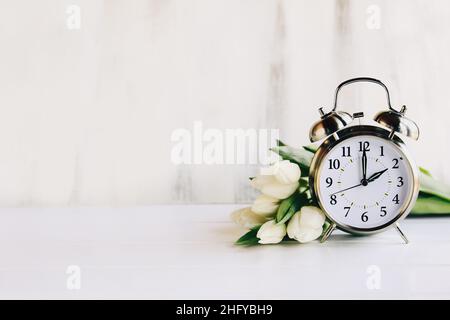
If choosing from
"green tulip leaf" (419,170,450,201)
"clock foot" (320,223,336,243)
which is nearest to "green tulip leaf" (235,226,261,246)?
"clock foot" (320,223,336,243)

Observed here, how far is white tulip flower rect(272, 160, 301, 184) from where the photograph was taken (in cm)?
91

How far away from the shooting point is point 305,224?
898 mm

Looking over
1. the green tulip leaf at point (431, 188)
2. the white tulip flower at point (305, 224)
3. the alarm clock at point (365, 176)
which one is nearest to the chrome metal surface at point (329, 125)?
the alarm clock at point (365, 176)

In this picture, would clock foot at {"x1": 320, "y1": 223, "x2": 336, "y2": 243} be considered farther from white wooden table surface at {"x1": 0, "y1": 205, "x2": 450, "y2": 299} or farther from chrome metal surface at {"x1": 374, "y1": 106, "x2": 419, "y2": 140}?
chrome metal surface at {"x1": 374, "y1": 106, "x2": 419, "y2": 140}

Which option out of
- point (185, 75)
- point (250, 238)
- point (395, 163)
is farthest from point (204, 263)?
point (185, 75)

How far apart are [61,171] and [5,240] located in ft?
1.42

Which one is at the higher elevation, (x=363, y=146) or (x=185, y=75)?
(x=185, y=75)

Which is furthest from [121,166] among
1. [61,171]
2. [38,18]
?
[38,18]

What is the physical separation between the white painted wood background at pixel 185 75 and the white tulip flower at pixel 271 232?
50cm

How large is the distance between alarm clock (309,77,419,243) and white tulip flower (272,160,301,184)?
27 mm

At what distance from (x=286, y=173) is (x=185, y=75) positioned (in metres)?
0.57

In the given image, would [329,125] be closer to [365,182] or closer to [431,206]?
[365,182]

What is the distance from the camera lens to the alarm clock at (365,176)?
3.00 feet

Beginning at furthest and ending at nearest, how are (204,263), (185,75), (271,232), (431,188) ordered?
(185,75), (431,188), (271,232), (204,263)
